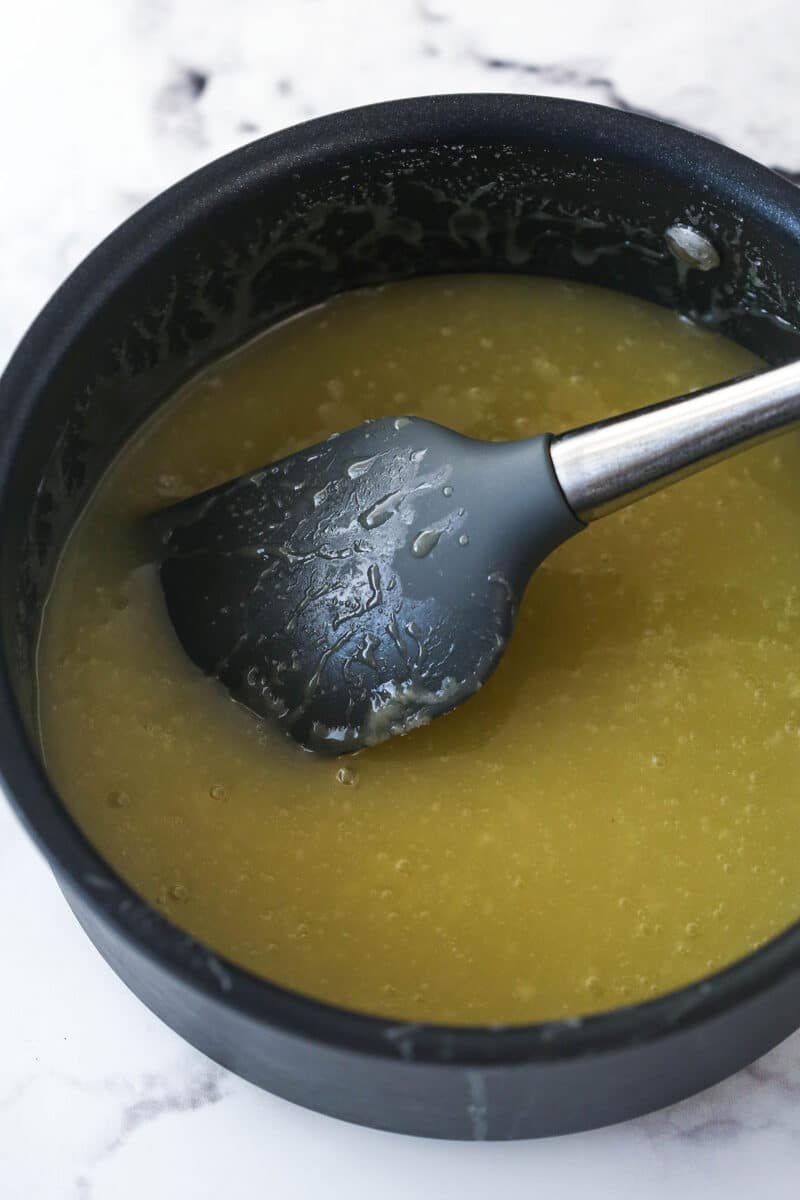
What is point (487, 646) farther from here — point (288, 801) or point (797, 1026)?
point (797, 1026)

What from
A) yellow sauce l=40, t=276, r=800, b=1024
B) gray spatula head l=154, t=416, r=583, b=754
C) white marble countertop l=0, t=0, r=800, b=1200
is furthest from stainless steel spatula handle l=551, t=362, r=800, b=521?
white marble countertop l=0, t=0, r=800, b=1200

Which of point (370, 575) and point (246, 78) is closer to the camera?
point (370, 575)

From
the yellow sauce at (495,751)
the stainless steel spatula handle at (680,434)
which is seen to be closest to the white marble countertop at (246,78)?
the yellow sauce at (495,751)

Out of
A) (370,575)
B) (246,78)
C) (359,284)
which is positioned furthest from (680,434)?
(246,78)

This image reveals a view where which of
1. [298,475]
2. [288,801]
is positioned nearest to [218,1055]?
[288,801]

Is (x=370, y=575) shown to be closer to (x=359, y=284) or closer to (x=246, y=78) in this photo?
(x=359, y=284)

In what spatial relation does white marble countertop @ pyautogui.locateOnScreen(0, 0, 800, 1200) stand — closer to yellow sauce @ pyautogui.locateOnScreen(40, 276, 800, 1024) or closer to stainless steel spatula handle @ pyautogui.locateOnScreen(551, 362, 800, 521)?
yellow sauce @ pyautogui.locateOnScreen(40, 276, 800, 1024)
